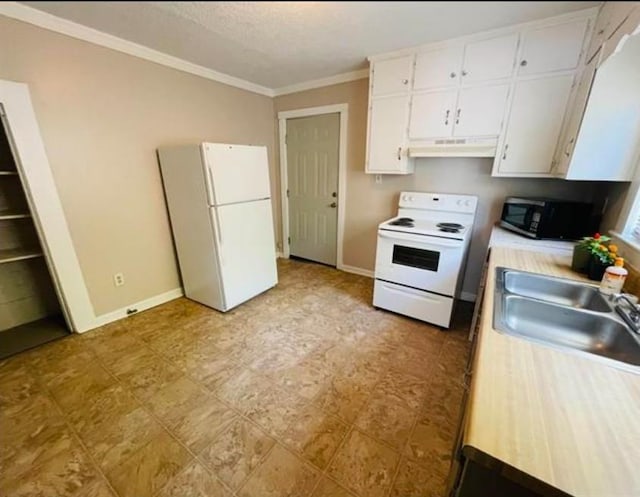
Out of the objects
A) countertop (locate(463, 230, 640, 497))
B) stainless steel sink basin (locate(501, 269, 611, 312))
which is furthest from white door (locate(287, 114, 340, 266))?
countertop (locate(463, 230, 640, 497))

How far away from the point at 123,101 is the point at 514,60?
2.92m

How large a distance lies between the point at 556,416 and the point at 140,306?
9.69 feet

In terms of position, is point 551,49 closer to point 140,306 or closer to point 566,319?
point 566,319

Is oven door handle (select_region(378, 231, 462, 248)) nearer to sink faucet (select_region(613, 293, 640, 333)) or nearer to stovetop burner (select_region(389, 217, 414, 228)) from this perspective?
stovetop burner (select_region(389, 217, 414, 228))

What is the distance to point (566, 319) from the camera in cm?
122

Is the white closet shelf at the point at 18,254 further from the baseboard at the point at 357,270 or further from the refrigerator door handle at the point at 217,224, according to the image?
the baseboard at the point at 357,270

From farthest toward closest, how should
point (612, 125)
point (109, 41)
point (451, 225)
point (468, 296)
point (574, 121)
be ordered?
point (468, 296), point (451, 225), point (109, 41), point (574, 121), point (612, 125)

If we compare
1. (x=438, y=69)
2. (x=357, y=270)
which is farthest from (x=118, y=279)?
(x=438, y=69)

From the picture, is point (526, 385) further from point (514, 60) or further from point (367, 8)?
point (514, 60)

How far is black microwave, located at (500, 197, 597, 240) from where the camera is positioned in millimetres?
1954

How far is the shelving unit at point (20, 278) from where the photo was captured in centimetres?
215

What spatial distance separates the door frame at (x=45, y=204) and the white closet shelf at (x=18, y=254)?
0.21 metres

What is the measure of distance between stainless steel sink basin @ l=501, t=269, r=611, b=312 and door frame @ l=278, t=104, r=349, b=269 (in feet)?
6.94

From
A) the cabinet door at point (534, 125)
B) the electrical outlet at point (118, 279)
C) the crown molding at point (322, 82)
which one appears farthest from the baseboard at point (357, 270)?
the electrical outlet at point (118, 279)
